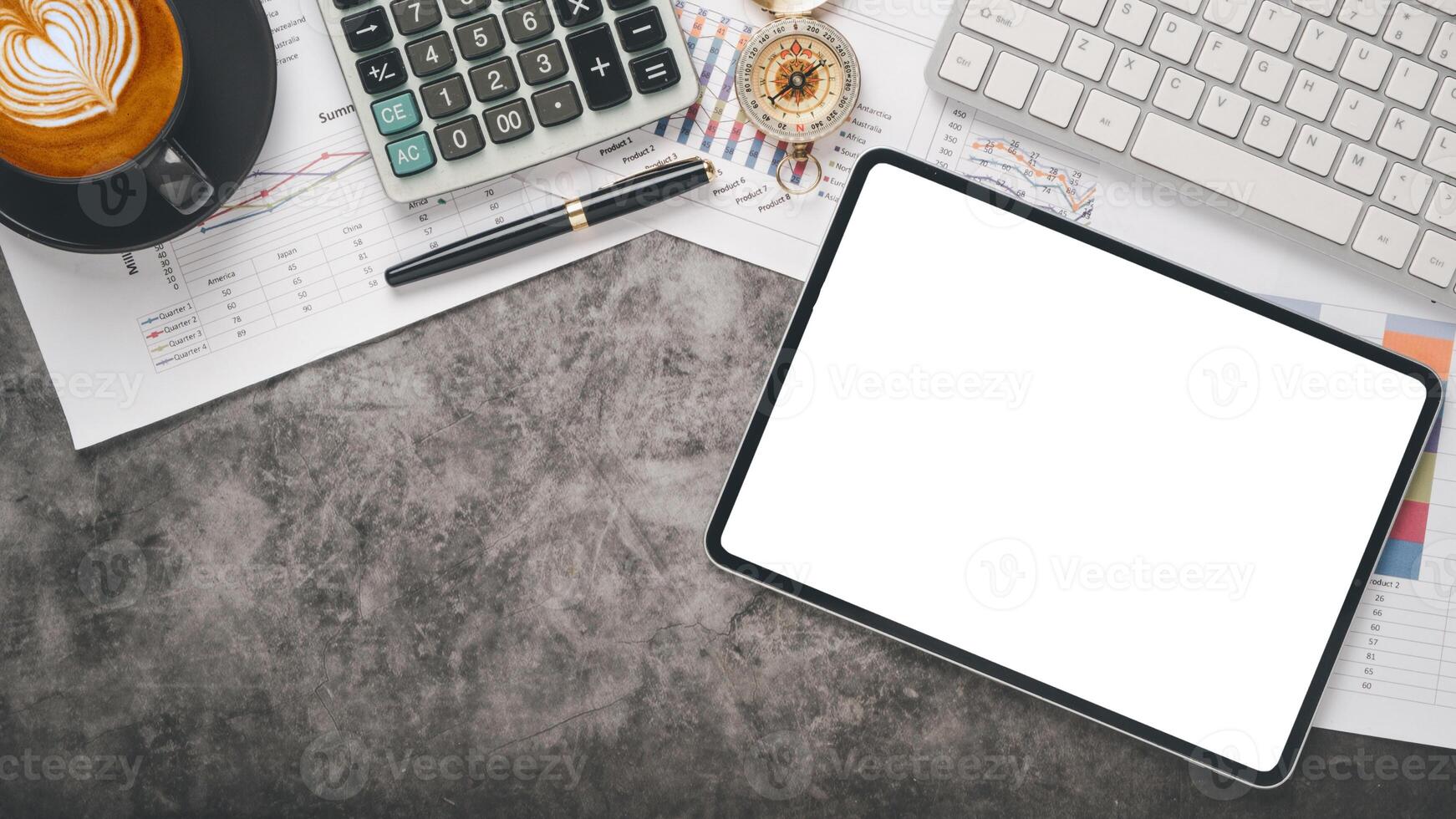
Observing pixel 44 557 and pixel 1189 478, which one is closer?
pixel 1189 478

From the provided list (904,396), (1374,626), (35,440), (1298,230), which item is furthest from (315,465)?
(1374,626)

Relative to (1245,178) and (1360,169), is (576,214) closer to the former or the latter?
(1245,178)

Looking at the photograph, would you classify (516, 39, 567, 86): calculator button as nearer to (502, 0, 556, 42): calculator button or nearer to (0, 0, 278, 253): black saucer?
(502, 0, 556, 42): calculator button

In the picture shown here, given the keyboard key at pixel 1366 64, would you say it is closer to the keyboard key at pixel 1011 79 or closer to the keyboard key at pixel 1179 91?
the keyboard key at pixel 1179 91

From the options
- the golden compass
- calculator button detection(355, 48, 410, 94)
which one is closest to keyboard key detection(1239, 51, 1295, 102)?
the golden compass

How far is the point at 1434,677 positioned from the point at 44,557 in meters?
1.53

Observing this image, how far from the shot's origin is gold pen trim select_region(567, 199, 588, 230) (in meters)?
0.86

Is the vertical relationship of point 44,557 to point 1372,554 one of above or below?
below

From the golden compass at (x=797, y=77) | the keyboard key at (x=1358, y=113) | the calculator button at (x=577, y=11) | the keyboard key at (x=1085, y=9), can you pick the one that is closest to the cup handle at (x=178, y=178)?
the calculator button at (x=577, y=11)

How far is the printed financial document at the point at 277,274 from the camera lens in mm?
875

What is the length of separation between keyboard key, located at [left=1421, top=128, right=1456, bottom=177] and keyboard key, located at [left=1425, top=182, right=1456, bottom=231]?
0.02 meters

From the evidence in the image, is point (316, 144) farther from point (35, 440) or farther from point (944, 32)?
point (944, 32)

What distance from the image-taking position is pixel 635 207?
2.85 feet

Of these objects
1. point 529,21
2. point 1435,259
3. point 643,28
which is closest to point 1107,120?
point 1435,259
